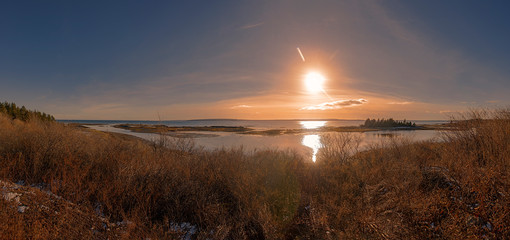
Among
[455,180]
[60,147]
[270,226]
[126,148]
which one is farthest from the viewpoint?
[126,148]

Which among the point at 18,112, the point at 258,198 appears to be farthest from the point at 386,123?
the point at 18,112

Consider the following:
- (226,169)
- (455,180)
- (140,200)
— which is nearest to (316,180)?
(226,169)

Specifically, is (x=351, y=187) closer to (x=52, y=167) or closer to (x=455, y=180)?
(x=455, y=180)

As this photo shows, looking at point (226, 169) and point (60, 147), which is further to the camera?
point (60, 147)

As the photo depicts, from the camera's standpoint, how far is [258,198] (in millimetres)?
4617

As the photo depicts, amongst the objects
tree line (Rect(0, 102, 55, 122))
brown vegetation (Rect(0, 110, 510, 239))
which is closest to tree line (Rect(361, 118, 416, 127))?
brown vegetation (Rect(0, 110, 510, 239))

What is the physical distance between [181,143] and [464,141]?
38.7ft

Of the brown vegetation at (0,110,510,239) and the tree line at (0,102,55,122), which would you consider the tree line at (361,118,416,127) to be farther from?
the tree line at (0,102,55,122)

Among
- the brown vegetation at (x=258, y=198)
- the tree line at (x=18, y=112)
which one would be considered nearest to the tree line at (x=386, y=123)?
the brown vegetation at (x=258, y=198)

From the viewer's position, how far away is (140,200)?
4480 mm

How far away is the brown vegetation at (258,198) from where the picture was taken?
3619mm

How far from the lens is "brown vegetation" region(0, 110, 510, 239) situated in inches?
142

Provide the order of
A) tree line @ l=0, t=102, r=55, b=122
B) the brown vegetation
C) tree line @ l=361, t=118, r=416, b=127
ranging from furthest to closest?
1. tree line @ l=361, t=118, r=416, b=127
2. tree line @ l=0, t=102, r=55, b=122
3. the brown vegetation

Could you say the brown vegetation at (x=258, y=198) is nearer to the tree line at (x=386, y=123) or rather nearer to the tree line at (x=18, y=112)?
the tree line at (x=18, y=112)
